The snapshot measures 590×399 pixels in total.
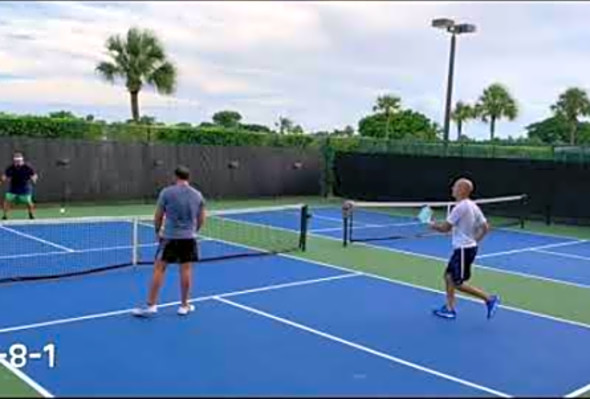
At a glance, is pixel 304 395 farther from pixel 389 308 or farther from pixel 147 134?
pixel 147 134

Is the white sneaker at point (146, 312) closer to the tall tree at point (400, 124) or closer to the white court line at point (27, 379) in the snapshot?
the white court line at point (27, 379)

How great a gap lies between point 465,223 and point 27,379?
433 cm

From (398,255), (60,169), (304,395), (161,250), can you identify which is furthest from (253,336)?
(60,169)

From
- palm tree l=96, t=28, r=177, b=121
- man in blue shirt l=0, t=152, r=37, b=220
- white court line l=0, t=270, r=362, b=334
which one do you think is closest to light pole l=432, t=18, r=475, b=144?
palm tree l=96, t=28, r=177, b=121

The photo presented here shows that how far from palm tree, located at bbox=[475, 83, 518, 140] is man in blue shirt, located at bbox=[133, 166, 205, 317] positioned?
1961 inches

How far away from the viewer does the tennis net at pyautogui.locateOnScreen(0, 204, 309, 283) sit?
10461 mm

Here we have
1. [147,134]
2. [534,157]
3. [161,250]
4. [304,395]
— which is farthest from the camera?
[147,134]

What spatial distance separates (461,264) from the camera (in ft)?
25.2

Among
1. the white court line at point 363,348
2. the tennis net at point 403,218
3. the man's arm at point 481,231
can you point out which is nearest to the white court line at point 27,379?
the white court line at point 363,348

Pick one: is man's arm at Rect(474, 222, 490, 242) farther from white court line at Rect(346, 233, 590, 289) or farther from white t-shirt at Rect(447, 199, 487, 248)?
white court line at Rect(346, 233, 590, 289)

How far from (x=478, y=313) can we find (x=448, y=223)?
1.16 metres

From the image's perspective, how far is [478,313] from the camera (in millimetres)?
8273

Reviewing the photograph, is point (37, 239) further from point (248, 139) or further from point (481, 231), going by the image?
point (248, 139)

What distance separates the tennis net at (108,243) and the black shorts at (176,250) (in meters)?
2.62
